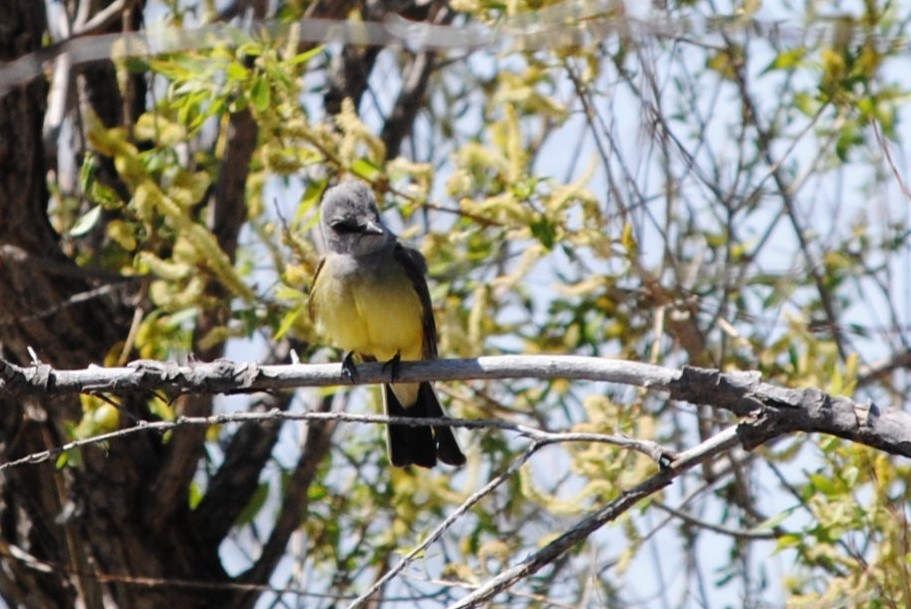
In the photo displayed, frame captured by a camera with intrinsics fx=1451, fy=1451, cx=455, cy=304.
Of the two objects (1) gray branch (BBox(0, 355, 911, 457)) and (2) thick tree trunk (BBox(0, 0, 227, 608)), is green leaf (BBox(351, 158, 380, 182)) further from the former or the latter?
(1) gray branch (BBox(0, 355, 911, 457))

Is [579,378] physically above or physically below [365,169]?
below

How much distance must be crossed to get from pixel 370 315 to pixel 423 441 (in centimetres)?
49

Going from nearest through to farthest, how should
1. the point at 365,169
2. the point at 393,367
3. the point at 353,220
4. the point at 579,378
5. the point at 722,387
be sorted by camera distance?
1. the point at 722,387
2. the point at 579,378
3. the point at 393,367
4. the point at 365,169
5. the point at 353,220

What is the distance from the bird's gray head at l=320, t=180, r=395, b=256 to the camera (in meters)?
4.93

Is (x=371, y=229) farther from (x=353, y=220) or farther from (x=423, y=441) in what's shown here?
(x=423, y=441)

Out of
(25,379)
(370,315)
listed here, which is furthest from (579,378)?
(370,315)

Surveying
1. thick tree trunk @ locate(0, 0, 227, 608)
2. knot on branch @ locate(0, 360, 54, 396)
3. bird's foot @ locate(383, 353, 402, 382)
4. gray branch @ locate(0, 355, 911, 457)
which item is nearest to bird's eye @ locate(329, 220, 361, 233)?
bird's foot @ locate(383, 353, 402, 382)

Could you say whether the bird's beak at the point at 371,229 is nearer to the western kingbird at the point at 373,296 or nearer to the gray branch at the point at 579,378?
the western kingbird at the point at 373,296

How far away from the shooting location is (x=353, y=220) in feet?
16.3

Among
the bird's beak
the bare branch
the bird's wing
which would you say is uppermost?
the bird's beak

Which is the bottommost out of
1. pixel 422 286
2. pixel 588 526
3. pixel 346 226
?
pixel 588 526

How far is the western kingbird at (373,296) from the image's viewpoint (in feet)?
15.8

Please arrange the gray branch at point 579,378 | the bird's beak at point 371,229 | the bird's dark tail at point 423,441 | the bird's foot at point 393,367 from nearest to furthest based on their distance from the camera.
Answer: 1. the gray branch at point 579,378
2. the bird's foot at point 393,367
3. the bird's dark tail at point 423,441
4. the bird's beak at point 371,229

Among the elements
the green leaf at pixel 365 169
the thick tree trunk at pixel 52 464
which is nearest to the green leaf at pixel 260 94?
the green leaf at pixel 365 169
